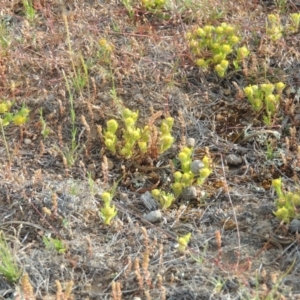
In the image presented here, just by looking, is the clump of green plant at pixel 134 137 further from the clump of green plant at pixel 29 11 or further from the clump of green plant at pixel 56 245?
the clump of green plant at pixel 29 11

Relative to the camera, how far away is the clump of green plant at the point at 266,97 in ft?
8.84

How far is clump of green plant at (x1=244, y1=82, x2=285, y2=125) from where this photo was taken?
106 inches

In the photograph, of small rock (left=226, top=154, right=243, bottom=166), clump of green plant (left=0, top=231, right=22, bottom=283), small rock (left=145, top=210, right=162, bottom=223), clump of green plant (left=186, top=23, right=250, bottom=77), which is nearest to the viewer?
clump of green plant (left=0, top=231, right=22, bottom=283)

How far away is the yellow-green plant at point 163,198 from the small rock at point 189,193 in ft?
0.18

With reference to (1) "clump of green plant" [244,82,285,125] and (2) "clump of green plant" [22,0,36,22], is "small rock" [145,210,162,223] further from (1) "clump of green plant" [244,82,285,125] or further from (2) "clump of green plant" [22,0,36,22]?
(2) "clump of green plant" [22,0,36,22]

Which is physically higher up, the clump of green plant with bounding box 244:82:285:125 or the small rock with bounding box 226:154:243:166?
the clump of green plant with bounding box 244:82:285:125

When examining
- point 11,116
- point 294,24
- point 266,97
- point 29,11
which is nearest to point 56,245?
point 11,116

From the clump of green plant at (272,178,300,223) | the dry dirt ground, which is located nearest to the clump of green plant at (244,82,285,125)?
the dry dirt ground

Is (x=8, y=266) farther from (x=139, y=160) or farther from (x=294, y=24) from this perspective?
(x=294, y=24)

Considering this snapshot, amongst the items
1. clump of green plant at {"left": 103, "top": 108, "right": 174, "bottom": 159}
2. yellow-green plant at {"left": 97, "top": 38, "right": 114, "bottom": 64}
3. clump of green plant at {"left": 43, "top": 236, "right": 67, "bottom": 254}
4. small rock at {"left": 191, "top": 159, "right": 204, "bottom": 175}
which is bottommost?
clump of green plant at {"left": 43, "top": 236, "right": 67, "bottom": 254}

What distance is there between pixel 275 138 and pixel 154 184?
0.60 metres

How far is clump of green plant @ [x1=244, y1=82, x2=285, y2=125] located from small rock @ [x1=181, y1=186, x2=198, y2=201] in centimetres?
52

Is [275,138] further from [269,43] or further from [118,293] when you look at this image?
[118,293]

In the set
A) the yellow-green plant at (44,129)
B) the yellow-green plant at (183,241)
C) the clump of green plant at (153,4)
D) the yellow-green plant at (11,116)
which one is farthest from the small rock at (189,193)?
the clump of green plant at (153,4)
